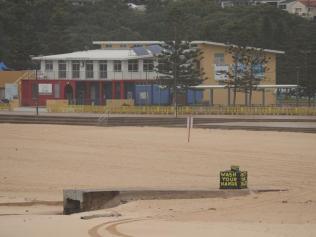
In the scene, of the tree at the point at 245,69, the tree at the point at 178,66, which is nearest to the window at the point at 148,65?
the tree at the point at 178,66

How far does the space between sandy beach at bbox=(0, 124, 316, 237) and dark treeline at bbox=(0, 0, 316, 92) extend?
4060 centimetres

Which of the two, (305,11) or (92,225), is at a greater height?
(305,11)

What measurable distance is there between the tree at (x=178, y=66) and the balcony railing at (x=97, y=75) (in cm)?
815

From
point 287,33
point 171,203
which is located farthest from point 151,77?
point 171,203

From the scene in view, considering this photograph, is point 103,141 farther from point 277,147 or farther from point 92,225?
point 92,225

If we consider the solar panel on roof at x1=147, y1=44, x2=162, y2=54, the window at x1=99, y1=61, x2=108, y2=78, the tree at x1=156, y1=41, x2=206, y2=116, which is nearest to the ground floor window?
the window at x1=99, y1=61, x2=108, y2=78

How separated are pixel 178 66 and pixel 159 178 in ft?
136

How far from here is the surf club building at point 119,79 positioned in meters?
68.9

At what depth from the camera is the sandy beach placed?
11156 millimetres

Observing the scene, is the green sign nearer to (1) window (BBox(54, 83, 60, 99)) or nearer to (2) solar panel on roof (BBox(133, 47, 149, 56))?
(2) solar panel on roof (BBox(133, 47, 149, 56))

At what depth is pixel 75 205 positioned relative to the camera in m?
14.1

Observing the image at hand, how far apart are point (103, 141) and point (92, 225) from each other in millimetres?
19573

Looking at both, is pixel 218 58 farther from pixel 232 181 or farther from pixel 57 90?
pixel 232 181

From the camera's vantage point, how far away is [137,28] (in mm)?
113688
